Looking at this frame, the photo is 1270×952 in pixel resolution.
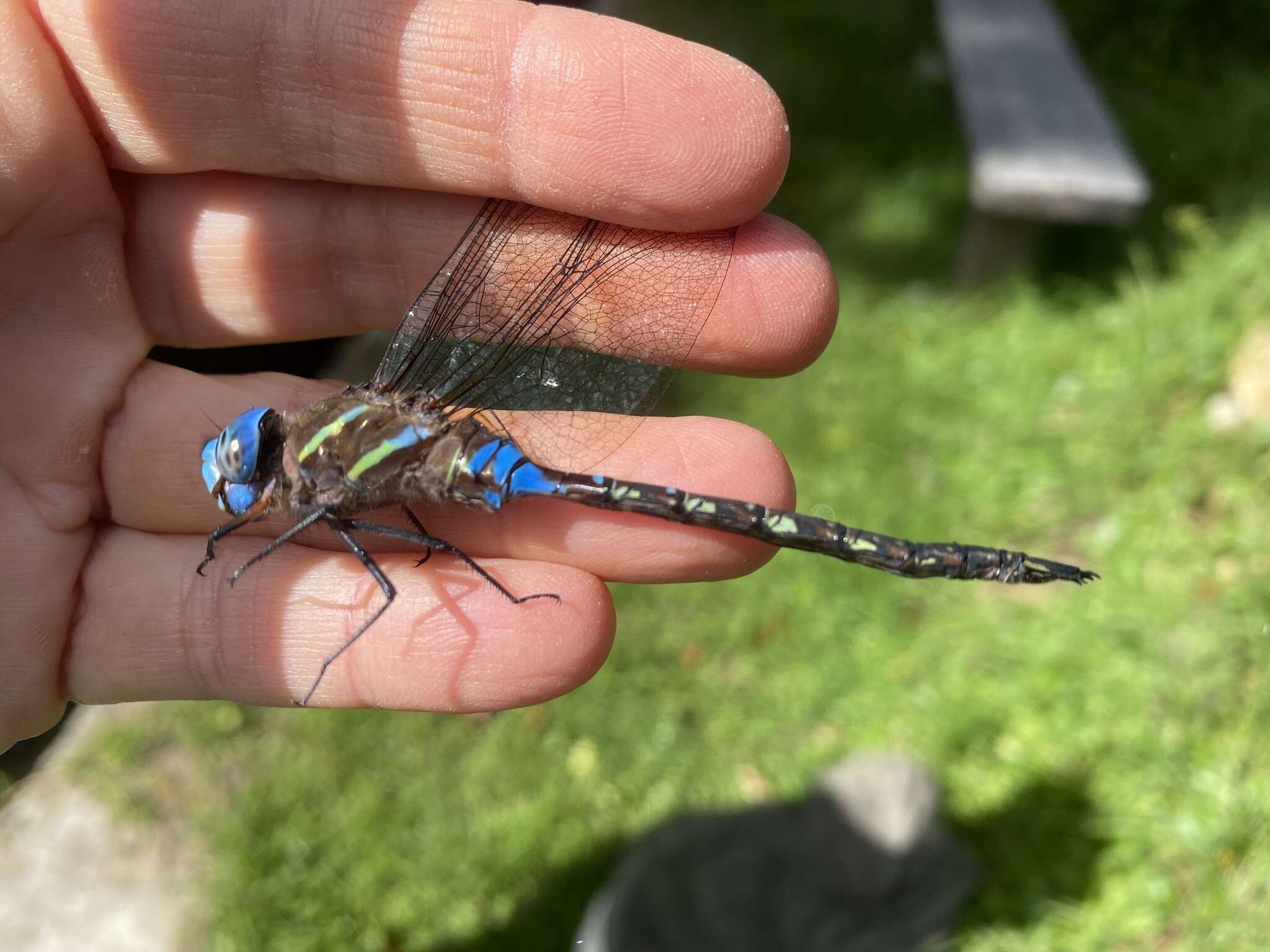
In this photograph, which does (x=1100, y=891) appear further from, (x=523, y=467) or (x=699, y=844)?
(x=523, y=467)

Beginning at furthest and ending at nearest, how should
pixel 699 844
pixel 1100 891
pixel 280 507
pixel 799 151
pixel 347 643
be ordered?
pixel 799 151 < pixel 699 844 < pixel 1100 891 < pixel 280 507 < pixel 347 643

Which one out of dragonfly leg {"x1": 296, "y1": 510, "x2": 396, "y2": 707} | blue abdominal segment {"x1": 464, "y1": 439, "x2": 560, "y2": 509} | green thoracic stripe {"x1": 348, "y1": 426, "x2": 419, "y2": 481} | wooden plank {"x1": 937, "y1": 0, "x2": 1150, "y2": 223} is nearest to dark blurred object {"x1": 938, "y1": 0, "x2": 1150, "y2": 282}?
wooden plank {"x1": 937, "y1": 0, "x2": 1150, "y2": 223}

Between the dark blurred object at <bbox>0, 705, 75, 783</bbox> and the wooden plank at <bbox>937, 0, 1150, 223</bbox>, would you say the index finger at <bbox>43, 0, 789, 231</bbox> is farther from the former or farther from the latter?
the wooden plank at <bbox>937, 0, 1150, 223</bbox>

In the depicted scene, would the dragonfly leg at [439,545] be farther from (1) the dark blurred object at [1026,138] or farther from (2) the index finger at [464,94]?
(1) the dark blurred object at [1026,138]

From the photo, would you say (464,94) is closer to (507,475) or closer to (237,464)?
(507,475)

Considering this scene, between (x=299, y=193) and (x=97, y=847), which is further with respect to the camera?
(x=97, y=847)

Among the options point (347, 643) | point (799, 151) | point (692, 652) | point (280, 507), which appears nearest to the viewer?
point (347, 643)

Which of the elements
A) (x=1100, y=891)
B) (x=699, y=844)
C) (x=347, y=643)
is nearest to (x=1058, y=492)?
(x=1100, y=891)
